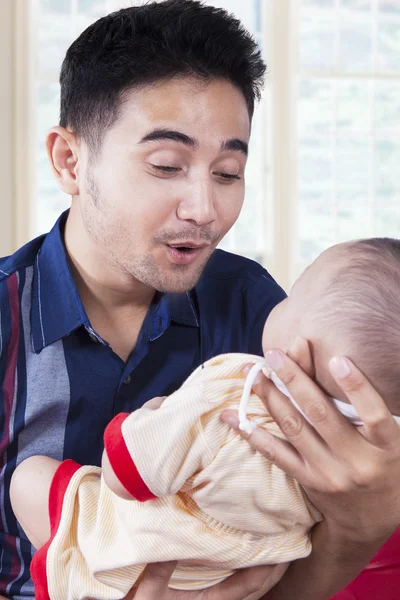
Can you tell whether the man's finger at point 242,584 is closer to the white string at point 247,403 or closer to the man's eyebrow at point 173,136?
the white string at point 247,403

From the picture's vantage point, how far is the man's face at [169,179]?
58.5 inches

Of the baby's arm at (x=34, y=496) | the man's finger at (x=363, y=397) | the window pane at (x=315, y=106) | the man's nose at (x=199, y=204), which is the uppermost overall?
the window pane at (x=315, y=106)

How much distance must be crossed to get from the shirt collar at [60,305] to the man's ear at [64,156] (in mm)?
101

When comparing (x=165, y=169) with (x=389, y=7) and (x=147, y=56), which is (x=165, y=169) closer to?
(x=147, y=56)

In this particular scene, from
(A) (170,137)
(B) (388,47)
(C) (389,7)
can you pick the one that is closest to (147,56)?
(A) (170,137)

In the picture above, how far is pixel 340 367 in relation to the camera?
1.10 metres

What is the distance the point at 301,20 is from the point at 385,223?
173 cm

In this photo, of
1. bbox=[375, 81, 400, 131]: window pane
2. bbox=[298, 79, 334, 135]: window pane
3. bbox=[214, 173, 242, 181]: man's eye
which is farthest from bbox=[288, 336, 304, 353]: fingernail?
bbox=[375, 81, 400, 131]: window pane

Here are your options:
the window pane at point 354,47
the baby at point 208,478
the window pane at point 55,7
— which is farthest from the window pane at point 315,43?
the baby at point 208,478

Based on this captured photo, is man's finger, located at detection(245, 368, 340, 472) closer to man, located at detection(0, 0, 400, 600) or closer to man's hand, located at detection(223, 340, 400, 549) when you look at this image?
man's hand, located at detection(223, 340, 400, 549)

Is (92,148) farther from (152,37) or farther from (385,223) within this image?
(385,223)

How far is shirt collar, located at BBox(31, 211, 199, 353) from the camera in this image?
5.08 ft

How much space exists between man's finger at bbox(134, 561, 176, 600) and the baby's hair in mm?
437

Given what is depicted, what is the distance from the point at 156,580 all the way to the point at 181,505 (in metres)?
0.13
